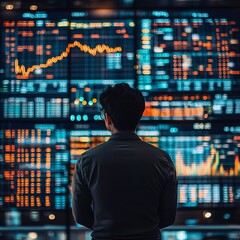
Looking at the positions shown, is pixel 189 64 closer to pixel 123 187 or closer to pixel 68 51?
pixel 68 51

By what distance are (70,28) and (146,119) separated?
34.3 inches

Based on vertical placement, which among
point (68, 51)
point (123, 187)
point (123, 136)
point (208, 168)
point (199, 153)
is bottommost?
point (208, 168)

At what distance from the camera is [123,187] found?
1.59 meters

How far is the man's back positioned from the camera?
1.59 metres

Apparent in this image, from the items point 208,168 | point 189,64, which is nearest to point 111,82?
point 189,64

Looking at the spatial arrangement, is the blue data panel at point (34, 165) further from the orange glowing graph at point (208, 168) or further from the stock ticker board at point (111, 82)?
the orange glowing graph at point (208, 168)

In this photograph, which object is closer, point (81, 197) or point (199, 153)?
point (81, 197)

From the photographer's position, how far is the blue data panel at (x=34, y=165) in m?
3.52

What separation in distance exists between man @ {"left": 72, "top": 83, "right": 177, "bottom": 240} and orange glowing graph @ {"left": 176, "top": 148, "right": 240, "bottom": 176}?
1.89 m

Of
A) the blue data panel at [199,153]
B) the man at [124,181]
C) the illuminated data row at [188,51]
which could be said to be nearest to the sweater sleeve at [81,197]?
the man at [124,181]

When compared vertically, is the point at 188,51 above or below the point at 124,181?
above

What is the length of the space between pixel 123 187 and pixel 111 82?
6.73 ft

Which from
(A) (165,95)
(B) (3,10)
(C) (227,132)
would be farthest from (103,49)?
(C) (227,132)

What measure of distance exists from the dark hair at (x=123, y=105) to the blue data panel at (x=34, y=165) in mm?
1923
